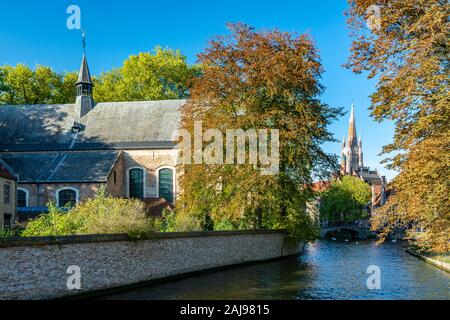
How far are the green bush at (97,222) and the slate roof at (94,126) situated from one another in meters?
16.8

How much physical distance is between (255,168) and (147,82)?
26.4 meters

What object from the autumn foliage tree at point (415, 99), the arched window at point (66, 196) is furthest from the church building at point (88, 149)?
the autumn foliage tree at point (415, 99)

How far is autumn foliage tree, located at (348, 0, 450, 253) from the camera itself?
15.2 metres

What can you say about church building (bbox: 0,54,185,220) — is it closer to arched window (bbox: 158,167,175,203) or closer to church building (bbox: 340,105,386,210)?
arched window (bbox: 158,167,175,203)

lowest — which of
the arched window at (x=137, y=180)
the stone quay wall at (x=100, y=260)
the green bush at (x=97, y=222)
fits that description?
the stone quay wall at (x=100, y=260)

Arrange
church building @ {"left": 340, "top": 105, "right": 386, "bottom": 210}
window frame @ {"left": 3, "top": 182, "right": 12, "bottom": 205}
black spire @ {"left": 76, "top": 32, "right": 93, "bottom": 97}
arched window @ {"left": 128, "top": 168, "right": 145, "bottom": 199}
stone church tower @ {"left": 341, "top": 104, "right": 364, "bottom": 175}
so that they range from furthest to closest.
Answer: stone church tower @ {"left": 341, "top": 104, "right": 364, "bottom": 175} < church building @ {"left": 340, "top": 105, "right": 386, "bottom": 210} < black spire @ {"left": 76, "top": 32, "right": 93, "bottom": 97} < arched window @ {"left": 128, "top": 168, "right": 145, "bottom": 199} < window frame @ {"left": 3, "top": 182, "right": 12, "bottom": 205}

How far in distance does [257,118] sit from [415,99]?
10.4 meters

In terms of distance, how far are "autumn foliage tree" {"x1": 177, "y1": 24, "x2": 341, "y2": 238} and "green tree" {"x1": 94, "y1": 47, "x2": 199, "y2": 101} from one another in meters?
20.9

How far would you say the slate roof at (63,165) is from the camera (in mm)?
33281

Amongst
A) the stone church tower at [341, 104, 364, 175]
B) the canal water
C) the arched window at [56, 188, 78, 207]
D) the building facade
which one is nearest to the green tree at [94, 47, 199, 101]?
the arched window at [56, 188, 78, 207]

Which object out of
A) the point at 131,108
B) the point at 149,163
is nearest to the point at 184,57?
the point at 131,108

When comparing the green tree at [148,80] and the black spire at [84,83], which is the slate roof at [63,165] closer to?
the black spire at [84,83]

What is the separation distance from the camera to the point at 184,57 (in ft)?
171

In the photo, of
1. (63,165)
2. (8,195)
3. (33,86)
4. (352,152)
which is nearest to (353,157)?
(352,152)
